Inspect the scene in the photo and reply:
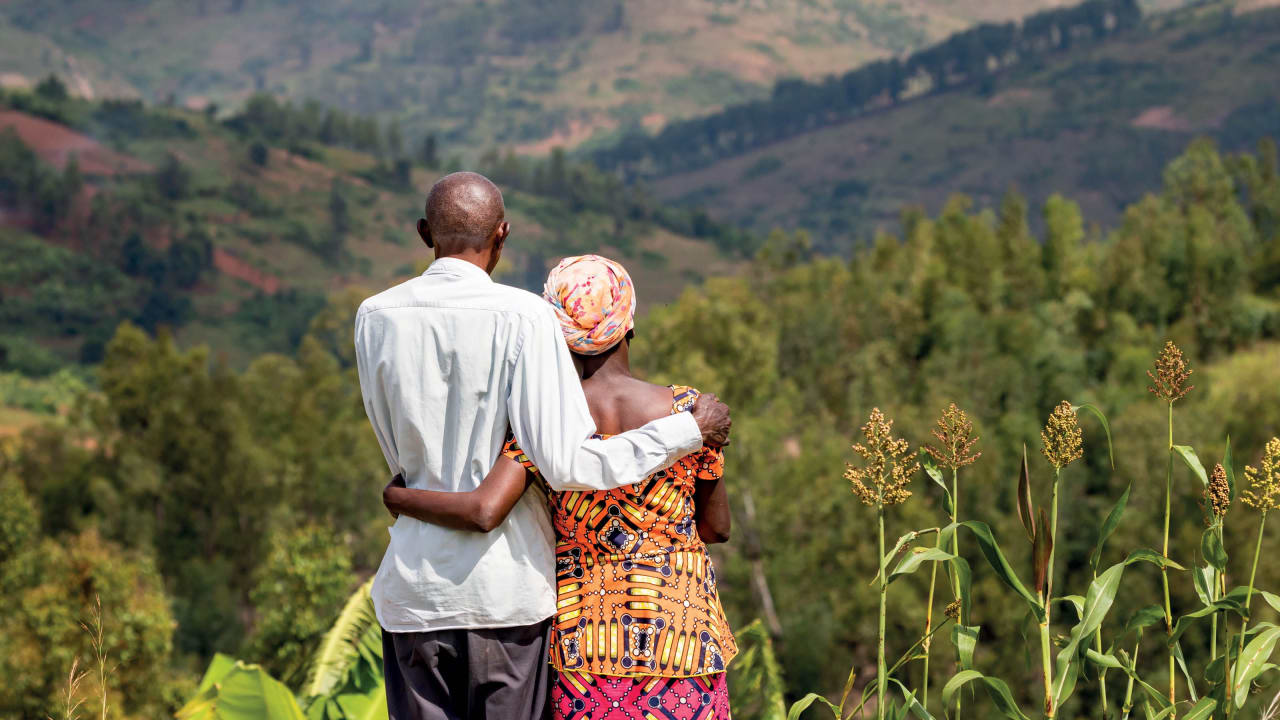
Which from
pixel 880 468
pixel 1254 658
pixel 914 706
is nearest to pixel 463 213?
pixel 880 468

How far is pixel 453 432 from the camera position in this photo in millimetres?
2664

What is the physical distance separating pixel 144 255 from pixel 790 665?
362 ft

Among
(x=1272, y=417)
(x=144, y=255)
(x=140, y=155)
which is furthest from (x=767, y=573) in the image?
(x=140, y=155)

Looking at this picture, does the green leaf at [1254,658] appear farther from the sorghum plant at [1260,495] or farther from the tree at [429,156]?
the tree at [429,156]


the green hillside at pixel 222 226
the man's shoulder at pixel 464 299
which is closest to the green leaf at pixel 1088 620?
the man's shoulder at pixel 464 299

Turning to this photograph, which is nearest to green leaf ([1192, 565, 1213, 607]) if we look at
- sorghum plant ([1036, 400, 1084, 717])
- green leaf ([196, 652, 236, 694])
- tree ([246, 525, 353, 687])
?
sorghum plant ([1036, 400, 1084, 717])

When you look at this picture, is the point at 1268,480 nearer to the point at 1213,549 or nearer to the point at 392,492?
the point at 1213,549

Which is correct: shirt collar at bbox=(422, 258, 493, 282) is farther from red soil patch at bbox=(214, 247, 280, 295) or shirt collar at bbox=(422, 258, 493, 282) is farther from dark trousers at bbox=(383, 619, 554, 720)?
red soil patch at bbox=(214, 247, 280, 295)

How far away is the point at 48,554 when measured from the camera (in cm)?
3058

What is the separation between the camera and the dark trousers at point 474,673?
265 centimetres

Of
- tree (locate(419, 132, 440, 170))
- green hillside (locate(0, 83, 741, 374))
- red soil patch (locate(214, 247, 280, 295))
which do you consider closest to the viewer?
green hillside (locate(0, 83, 741, 374))

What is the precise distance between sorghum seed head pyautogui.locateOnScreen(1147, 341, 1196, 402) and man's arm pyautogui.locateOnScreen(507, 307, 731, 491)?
3.48 ft

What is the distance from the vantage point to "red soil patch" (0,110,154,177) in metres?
150

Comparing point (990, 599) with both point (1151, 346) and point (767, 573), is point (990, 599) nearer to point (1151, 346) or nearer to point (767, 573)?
point (767, 573)
